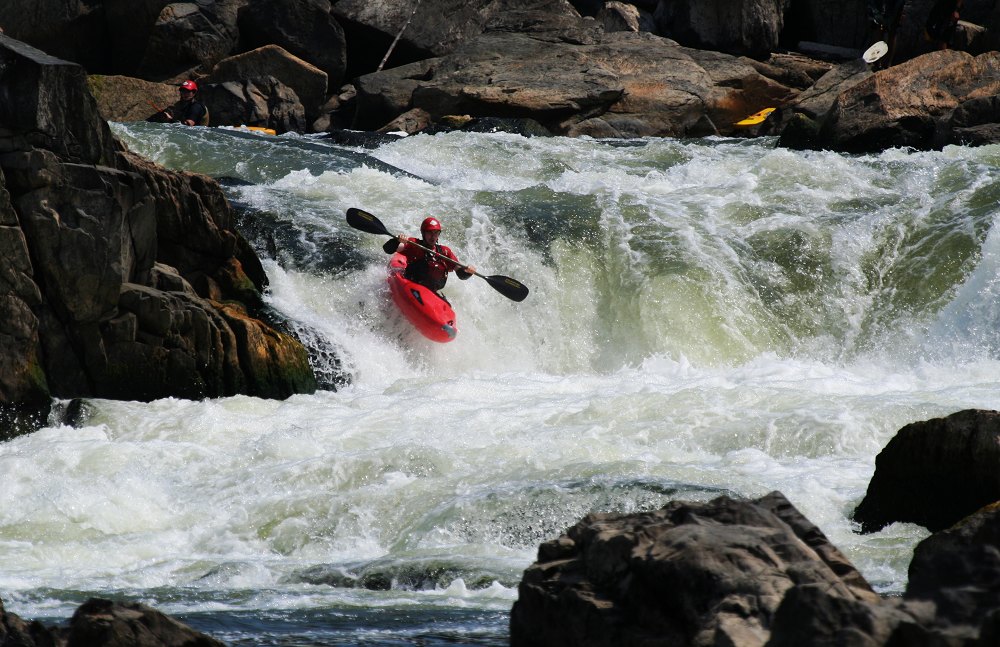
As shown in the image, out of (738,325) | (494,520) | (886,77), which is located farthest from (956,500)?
(886,77)

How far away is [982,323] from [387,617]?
763 centimetres

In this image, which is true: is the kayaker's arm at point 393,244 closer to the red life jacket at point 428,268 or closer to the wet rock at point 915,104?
the red life jacket at point 428,268

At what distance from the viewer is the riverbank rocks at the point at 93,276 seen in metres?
8.30

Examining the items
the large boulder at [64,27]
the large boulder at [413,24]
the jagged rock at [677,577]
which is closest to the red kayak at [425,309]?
the jagged rock at [677,577]

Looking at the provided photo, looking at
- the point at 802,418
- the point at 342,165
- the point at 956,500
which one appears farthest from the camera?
the point at 342,165

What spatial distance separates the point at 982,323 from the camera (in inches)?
424

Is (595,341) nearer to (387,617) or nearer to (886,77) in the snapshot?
(387,617)

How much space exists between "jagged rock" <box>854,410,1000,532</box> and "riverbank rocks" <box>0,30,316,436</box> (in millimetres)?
4995

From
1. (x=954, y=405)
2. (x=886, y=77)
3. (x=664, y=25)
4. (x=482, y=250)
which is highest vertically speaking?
(x=664, y=25)

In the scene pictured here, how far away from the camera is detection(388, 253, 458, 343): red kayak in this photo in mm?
10414

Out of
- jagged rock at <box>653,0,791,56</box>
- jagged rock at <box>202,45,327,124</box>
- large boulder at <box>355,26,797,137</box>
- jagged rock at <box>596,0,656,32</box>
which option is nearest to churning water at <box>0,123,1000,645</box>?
large boulder at <box>355,26,797,137</box>

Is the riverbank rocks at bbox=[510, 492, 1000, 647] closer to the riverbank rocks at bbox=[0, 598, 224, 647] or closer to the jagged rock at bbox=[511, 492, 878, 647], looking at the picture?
the jagged rock at bbox=[511, 492, 878, 647]

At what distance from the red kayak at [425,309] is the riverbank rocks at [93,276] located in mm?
1177

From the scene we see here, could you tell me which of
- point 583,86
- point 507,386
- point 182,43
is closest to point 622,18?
point 583,86
